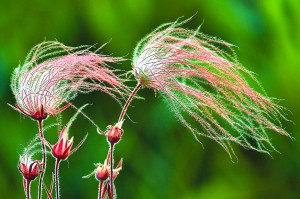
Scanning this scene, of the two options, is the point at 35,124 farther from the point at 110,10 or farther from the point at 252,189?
the point at 252,189

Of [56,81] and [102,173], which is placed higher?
[56,81]

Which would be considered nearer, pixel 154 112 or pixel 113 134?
pixel 113 134

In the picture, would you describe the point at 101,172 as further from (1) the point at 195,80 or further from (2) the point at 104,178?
(1) the point at 195,80

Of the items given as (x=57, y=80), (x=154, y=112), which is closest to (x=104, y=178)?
(x=57, y=80)

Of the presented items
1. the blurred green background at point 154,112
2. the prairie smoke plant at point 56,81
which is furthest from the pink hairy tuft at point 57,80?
the blurred green background at point 154,112

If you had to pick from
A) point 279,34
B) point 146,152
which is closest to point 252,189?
point 146,152

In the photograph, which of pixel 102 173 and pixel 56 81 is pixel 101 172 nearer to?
pixel 102 173
